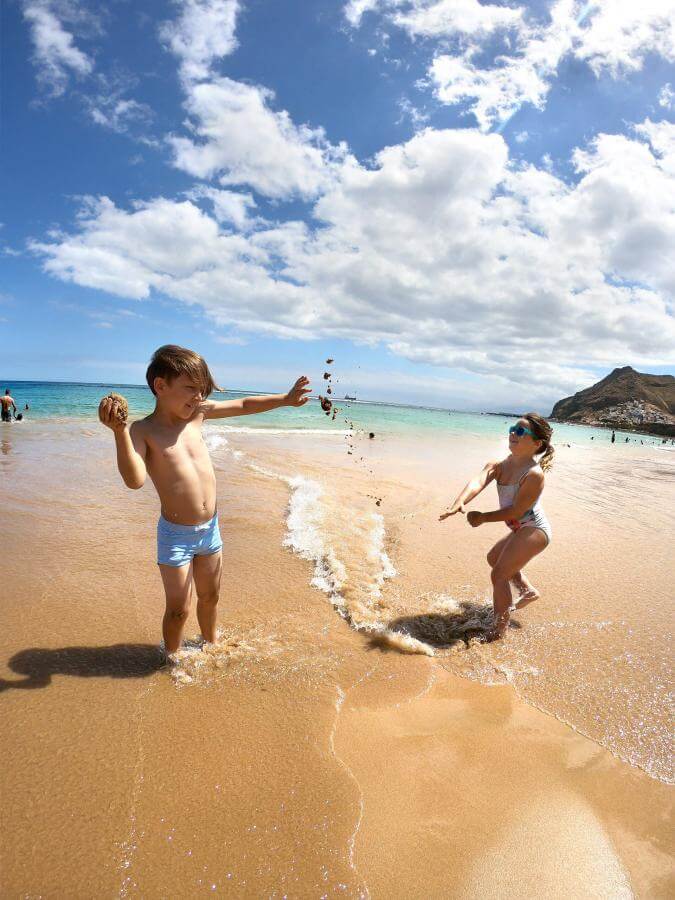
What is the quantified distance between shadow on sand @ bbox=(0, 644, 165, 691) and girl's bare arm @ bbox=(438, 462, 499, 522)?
2495mm

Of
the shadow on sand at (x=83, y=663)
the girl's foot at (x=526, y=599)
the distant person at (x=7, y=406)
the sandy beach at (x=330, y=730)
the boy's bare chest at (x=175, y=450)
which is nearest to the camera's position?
the sandy beach at (x=330, y=730)

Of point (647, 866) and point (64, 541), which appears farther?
point (64, 541)

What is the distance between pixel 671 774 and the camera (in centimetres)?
251

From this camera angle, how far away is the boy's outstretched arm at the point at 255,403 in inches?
137

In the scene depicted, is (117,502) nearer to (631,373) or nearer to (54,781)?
(54,781)

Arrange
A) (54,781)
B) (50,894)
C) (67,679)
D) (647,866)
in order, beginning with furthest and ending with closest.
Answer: (67,679)
(54,781)
(647,866)
(50,894)

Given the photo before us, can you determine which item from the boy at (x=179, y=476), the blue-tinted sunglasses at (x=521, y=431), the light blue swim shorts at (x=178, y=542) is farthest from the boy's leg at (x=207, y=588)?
the blue-tinted sunglasses at (x=521, y=431)

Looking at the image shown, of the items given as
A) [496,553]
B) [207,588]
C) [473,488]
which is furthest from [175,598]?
[496,553]

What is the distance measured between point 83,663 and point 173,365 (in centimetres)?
218

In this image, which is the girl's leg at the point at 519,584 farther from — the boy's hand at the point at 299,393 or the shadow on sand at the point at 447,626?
the boy's hand at the point at 299,393

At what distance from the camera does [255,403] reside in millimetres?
3615

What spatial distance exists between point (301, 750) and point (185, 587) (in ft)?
4.23

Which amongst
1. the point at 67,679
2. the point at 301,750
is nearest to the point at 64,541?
the point at 67,679

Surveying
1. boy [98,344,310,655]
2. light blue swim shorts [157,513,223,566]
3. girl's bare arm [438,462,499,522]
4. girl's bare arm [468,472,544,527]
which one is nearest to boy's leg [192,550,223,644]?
boy [98,344,310,655]
